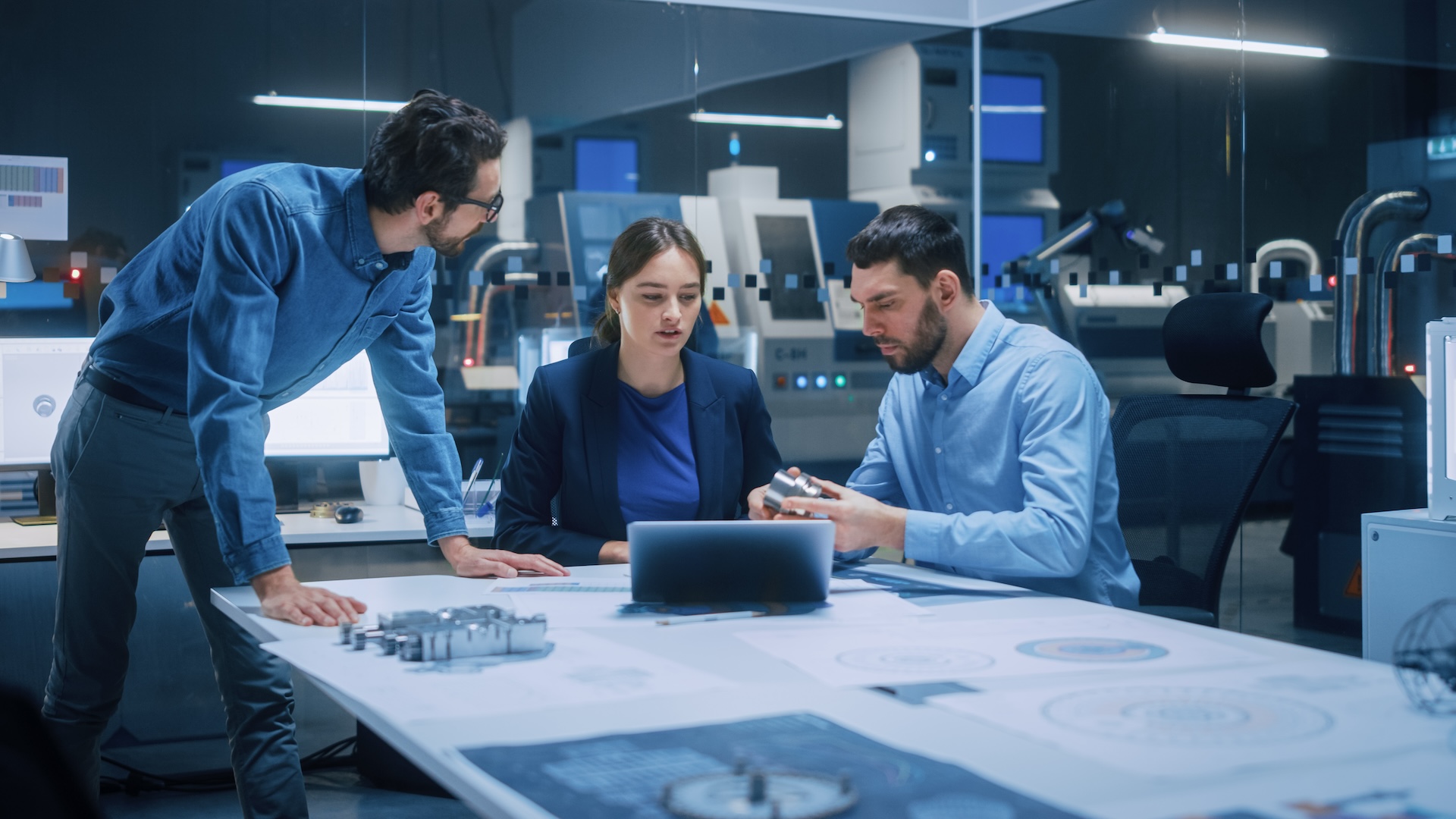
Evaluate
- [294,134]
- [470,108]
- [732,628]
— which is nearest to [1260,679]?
[732,628]

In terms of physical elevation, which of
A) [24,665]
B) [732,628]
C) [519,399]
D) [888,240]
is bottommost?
[24,665]

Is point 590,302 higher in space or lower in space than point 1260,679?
higher

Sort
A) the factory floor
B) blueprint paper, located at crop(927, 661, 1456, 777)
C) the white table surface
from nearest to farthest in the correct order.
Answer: blueprint paper, located at crop(927, 661, 1456, 777)
the white table surface
the factory floor

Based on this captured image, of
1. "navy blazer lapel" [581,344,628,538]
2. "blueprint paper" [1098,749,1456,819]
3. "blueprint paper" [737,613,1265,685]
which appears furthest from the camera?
"navy blazer lapel" [581,344,628,538]

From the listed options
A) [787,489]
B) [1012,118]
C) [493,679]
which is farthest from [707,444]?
[1012,118]

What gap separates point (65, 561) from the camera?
2.01 metres

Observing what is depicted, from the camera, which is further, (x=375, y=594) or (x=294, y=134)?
(x=294, y=134)

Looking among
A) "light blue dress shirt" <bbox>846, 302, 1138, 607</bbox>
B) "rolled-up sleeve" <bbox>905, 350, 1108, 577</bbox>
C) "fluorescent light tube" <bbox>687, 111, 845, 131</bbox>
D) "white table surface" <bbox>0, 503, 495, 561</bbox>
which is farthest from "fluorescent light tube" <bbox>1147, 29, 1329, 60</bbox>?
"white table surface" <bbox>0, 503, 495, 561</bbox>

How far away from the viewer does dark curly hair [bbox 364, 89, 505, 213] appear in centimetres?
179

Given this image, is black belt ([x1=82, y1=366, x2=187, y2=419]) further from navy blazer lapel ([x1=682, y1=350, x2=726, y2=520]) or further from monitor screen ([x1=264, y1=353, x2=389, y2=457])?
monitor screen ([x1=264, y1=353, x2=389, y2=457])

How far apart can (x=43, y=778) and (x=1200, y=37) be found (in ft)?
12.1

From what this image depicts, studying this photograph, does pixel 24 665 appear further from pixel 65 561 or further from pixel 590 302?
pixel 590 302

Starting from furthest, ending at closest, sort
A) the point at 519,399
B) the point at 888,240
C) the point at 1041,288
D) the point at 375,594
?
the point at 1041,288 < the point at 519,399 < the point at 888,240 < the point at 375,594

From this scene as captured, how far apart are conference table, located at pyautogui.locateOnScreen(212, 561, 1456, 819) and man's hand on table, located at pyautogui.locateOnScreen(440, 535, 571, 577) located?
322mm
